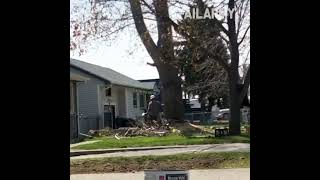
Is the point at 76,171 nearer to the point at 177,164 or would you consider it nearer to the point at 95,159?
the point at 95,159

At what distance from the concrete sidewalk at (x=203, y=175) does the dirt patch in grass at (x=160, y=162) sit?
0.13 metres

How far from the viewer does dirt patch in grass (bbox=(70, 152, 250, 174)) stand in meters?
8.58

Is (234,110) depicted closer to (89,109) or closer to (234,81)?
(234,81)

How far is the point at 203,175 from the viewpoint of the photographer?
8.20 meters

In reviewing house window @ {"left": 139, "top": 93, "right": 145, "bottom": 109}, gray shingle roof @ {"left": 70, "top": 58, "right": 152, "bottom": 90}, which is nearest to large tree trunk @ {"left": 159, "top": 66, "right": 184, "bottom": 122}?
gray shingle roof @ {"left": 70, "top": 58, "right": 152, "bottom": 90}

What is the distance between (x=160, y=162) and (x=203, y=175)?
0.73 m

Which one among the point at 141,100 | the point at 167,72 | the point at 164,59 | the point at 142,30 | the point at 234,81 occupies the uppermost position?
the point at 142,30

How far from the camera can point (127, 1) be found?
24.8ft

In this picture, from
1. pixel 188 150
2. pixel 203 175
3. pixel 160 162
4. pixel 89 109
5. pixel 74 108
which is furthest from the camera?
pixel 188 150

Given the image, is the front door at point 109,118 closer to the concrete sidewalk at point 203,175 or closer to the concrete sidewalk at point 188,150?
the concrete sidewalk at point 188,150

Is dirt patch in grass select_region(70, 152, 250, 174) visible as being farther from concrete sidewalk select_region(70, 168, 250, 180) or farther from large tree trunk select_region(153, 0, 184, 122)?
large tree trunk select_region(153, 0, 184, 122)

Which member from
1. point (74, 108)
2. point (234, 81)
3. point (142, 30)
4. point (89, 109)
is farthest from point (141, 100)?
point (234, 81)

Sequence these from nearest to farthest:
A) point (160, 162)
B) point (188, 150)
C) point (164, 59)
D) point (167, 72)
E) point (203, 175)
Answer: point (167, 72), point (164, 59), point (203, 175), point (160, 162), point (188, 150)

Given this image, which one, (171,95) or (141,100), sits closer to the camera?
(171,95)
